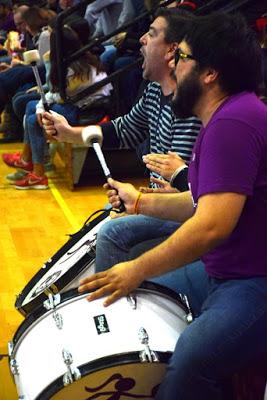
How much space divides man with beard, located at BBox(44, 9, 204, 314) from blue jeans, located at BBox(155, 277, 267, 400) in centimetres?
40

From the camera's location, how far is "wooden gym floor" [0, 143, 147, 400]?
10.8 feet

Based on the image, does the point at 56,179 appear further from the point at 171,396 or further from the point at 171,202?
the point at 171,396

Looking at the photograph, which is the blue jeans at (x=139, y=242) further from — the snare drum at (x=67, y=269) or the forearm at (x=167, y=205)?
the forearm at (x=167, y=205)

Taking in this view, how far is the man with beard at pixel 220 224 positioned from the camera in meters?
1.85

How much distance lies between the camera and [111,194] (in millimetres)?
2369

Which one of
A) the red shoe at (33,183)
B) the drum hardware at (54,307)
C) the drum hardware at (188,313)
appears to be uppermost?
the drum hardware at (54,307)

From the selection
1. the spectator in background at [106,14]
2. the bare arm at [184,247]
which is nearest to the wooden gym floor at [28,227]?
the bare arm at [184,247]

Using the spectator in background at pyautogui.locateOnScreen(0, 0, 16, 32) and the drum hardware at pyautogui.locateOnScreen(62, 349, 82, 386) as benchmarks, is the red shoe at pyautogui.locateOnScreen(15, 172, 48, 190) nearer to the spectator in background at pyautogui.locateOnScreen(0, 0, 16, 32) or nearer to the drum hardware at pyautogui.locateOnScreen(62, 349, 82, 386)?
the drum hardware at pyautogui.locateOnScreen(62, 349, 82, 386)

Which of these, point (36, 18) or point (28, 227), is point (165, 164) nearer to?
point (28, 227)

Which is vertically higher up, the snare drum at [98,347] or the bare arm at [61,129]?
the bare arm at [61,129]

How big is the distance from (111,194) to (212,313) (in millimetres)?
623

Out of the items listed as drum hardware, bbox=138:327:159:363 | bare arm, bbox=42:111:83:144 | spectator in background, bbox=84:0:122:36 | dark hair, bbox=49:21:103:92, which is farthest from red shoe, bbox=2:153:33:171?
drum hardware, bbox=138:327:159:363

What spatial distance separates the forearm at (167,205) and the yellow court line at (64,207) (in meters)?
2.16

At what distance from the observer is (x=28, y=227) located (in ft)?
15.0
